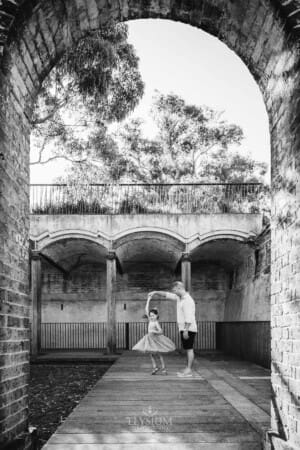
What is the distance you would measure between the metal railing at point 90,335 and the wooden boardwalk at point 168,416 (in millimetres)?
12202

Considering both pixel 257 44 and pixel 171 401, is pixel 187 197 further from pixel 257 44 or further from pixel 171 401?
pixel 257 44

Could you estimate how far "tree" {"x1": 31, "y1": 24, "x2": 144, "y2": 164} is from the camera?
50.9 feet

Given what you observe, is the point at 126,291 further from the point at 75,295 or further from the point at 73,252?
the point at 73,252

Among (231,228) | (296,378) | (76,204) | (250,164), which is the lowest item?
(296,378)

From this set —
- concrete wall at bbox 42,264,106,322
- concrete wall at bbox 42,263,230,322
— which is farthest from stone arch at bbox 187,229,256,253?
concrete wall at bbox 42,264,106,322

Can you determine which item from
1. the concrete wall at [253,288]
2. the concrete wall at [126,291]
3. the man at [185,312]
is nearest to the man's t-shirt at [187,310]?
the man at [185,312]

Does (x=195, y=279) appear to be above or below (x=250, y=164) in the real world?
below

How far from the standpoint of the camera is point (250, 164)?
29062 millimetres

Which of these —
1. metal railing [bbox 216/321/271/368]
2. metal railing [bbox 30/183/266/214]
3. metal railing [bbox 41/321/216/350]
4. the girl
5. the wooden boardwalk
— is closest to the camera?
the wooden boardwalk

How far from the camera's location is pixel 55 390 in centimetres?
962

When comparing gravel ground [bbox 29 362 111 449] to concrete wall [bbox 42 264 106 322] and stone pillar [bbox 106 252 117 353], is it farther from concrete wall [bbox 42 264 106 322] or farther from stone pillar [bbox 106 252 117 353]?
concrete wall [bbox 42 264 106 322]

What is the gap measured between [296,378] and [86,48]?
13646mm

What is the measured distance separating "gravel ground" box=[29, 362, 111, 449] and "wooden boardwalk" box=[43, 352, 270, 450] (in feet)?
1.54

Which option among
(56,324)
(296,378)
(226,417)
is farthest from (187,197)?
(296,378)
